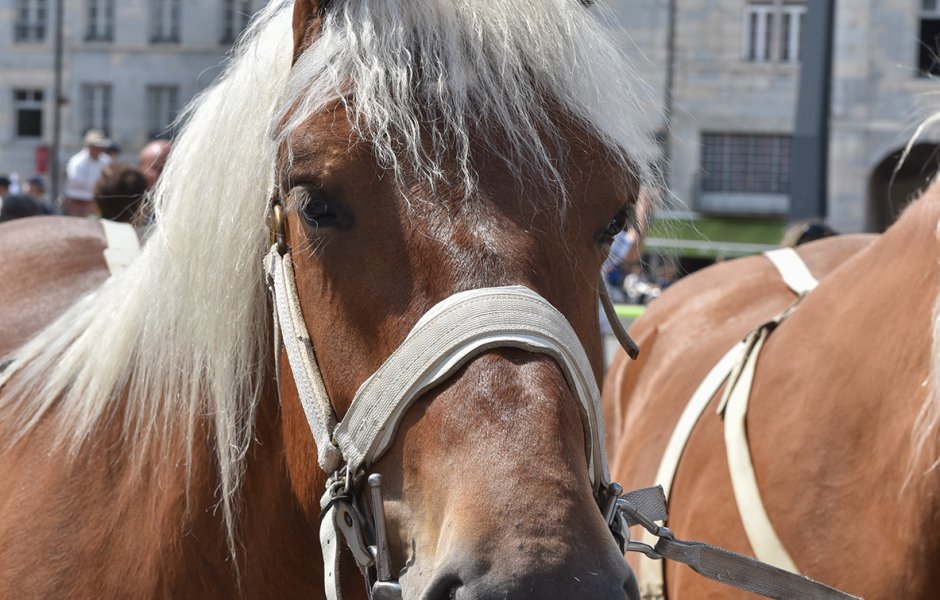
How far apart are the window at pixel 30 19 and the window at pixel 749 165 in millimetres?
19478

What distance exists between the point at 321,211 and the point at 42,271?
1.65 meters

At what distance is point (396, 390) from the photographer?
176 centimetres

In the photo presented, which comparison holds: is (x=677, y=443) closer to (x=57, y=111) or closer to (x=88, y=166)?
(x=88, y=166)

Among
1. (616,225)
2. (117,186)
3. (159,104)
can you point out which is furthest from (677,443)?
(159,104)

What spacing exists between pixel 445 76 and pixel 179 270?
632mm

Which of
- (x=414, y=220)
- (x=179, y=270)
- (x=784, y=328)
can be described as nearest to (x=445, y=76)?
(x=414, y=220)

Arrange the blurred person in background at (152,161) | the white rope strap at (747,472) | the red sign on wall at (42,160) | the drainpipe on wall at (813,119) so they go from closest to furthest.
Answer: the white rope strap at (747,472)
the blurred person in background at (152,161)
the drainpipe on wall at (813,119)
the red sign on wall at (42,160)

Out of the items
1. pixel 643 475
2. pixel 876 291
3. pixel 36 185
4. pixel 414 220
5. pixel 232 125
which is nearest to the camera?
pixel 414 220

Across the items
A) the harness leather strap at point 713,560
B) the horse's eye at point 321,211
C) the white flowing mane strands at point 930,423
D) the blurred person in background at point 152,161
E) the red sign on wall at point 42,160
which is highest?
the red sign on wall at point 42,160

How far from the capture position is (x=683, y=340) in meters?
4.41

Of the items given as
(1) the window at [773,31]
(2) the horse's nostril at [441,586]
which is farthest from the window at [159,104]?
(2) the horse's nostril at [441,586]

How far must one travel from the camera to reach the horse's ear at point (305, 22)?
205 centimetres

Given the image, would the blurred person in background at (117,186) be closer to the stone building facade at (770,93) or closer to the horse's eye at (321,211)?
the horse's eye at (321,211)

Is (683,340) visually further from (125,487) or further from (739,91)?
(739,91)
